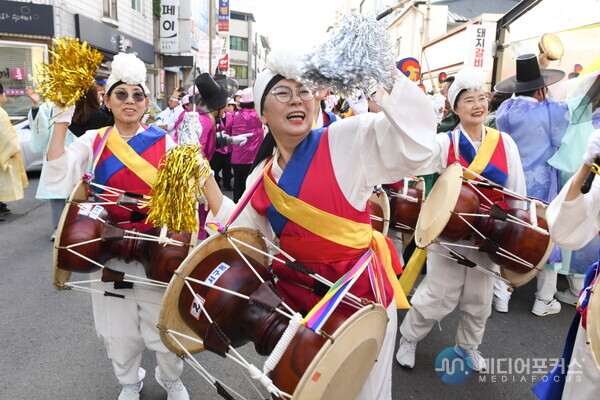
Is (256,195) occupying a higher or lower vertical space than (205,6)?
lower

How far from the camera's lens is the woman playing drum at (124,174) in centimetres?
261

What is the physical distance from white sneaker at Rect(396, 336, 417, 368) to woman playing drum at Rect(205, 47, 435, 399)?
1413 millimetres

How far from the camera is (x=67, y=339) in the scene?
3.61 metres

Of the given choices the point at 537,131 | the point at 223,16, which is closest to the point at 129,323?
the point at 537,131

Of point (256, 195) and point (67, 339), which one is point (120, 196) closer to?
point (256, 195)

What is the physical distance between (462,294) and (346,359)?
1985mm

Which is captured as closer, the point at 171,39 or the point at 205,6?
the point at 171,39

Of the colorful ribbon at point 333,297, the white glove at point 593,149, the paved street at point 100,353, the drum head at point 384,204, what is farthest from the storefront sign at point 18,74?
the white glove at point 593,149

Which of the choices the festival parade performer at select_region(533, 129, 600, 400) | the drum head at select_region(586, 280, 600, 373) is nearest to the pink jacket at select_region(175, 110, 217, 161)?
the festival parade performer at select_region(533, 129, 600, 400)

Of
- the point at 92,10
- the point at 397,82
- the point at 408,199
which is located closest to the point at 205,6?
the point at 92,10

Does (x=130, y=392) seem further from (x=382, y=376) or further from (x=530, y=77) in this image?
(x=530, y=77)

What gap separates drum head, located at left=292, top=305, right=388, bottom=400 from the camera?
4.57 feet

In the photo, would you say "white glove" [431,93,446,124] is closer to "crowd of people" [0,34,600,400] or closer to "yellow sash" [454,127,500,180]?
"crowd of people" [0,34,600,400]

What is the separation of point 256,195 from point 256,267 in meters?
0.34
